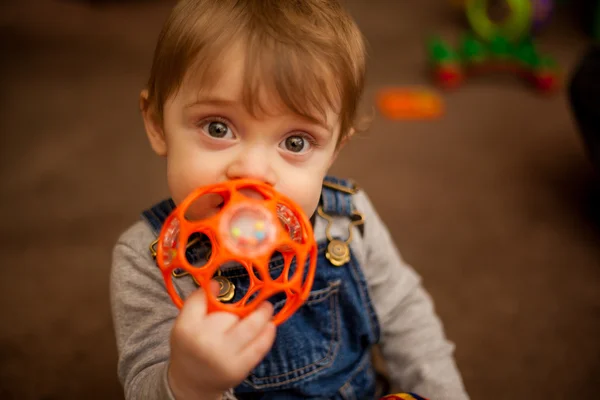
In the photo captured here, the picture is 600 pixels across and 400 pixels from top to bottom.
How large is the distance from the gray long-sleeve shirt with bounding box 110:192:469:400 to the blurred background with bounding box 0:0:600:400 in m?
0.30

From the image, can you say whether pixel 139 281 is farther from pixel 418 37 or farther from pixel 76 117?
→ pixel 418 37

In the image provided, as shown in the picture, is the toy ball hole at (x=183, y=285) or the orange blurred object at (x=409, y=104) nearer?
the toy ball hole at (x=183, y=285)

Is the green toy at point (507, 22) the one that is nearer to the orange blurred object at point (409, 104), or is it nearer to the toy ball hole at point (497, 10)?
the toy ball hole at point (497, 10)

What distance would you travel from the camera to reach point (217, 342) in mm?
436

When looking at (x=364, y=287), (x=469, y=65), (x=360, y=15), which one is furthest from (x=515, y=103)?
(x=364, y=287)

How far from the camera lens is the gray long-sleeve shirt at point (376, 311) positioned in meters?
0.61

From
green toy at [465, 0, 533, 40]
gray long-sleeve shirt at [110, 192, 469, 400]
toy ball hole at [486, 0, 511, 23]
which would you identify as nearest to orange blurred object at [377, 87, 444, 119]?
green toy at [465, 0, 533, 40]

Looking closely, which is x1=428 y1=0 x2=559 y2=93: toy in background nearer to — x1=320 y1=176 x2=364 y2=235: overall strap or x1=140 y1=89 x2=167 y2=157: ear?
x1=320 y1=176 x2=364 y2=235: overall strap

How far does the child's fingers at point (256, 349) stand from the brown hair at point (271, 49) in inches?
8.6

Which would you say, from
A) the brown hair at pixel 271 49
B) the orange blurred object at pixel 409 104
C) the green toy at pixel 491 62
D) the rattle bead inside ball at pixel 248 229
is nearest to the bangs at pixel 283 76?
the brown hair at pixel 271 49

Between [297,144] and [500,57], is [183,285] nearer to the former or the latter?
[297,144]

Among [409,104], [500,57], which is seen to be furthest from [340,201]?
[500,57]

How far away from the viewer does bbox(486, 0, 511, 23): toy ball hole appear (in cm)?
243

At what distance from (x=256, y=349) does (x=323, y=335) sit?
0.27 meters
